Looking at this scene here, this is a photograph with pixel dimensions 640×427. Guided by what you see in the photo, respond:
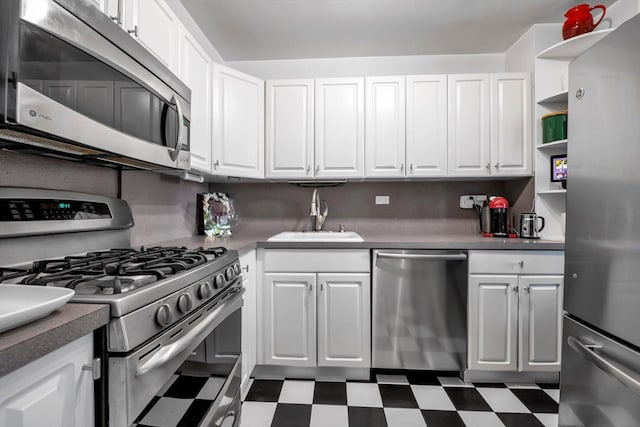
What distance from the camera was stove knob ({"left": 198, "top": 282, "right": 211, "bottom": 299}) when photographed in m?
1.02

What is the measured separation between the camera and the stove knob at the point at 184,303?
0.88m

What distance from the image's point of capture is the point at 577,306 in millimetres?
1046

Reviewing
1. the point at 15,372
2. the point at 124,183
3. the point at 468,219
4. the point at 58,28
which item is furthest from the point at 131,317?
the point at 468,219

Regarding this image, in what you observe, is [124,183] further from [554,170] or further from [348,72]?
[554,170]

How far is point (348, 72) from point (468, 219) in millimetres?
1574

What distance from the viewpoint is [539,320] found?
1936mm

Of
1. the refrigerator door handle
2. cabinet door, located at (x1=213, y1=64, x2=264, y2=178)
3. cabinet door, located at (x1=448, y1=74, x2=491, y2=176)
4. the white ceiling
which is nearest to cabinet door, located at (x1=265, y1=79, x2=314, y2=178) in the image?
cabinet door, located at (x1=213, y1=64, x2=264, y2=178)

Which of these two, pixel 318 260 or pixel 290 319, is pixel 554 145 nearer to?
pixel 318 260

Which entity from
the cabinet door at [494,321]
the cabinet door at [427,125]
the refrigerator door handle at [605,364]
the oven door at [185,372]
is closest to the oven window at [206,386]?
the oven door at [185,372]

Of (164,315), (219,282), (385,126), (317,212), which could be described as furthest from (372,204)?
(164,315)

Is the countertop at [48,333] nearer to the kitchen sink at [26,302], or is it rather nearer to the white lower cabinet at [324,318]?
the kitchen sink at [26,302]

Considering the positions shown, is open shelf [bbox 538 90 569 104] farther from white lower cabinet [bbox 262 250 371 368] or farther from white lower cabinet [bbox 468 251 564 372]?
white lower cabinet [bbox 262 250 371 368]

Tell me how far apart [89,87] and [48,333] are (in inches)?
26.9

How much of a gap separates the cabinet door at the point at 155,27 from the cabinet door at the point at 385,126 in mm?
1322
